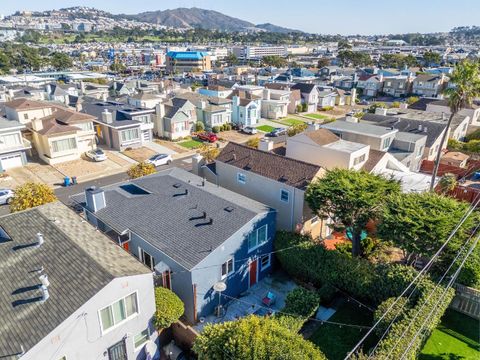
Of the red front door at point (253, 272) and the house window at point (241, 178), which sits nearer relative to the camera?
the red front door at point (253, 272)

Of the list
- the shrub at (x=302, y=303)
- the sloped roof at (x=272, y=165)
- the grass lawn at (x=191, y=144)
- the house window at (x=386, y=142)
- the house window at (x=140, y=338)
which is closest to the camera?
the house window at (x=140, y=338)

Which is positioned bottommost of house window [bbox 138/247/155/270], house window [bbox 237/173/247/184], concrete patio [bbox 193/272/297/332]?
concrete patio [bbox 193/272/297/332]

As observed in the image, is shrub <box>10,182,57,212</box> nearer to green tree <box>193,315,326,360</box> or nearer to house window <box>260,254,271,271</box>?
house window <box>260,254,271,271</box>

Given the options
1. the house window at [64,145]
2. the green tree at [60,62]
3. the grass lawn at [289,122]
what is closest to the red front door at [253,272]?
the house window at [64,145]

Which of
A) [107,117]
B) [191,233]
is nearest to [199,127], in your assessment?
[107,117]

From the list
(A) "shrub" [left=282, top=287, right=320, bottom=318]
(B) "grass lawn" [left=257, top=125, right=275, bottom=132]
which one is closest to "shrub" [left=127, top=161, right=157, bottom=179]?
(A) "shrub" [left=282, top=287, right=320, bottom=318]

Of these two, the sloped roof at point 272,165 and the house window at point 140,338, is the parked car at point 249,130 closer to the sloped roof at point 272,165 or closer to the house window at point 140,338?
the sloped roof at point 272,165
